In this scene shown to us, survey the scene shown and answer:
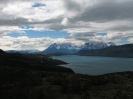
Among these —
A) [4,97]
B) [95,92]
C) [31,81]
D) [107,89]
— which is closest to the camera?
[4,97]

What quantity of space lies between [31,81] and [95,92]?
27.2 ft

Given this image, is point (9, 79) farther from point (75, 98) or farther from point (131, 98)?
point (131, 98)

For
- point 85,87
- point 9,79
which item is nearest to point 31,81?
point 9,79

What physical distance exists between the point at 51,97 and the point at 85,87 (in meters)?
5.68

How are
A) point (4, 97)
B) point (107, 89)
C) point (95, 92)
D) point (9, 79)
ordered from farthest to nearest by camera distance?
point (9, 79), point (107, 89), point (95, 92), point (4, 97)

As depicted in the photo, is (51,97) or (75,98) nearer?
(51,97)

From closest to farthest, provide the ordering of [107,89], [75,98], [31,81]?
[75,98]
[107,89]
[31,81]

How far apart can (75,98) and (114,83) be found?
993 centimetres

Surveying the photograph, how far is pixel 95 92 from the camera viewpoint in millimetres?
19922

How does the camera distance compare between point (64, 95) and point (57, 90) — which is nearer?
point (64, 95)

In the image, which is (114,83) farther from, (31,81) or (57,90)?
(31,81)

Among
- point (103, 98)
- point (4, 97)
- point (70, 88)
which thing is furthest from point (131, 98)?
point (4, 97)

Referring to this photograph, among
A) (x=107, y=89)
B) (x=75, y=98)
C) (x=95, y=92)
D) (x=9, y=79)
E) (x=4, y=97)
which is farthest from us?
(x=9, y=79)

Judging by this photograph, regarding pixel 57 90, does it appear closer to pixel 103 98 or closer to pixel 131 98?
pixel 103 98
